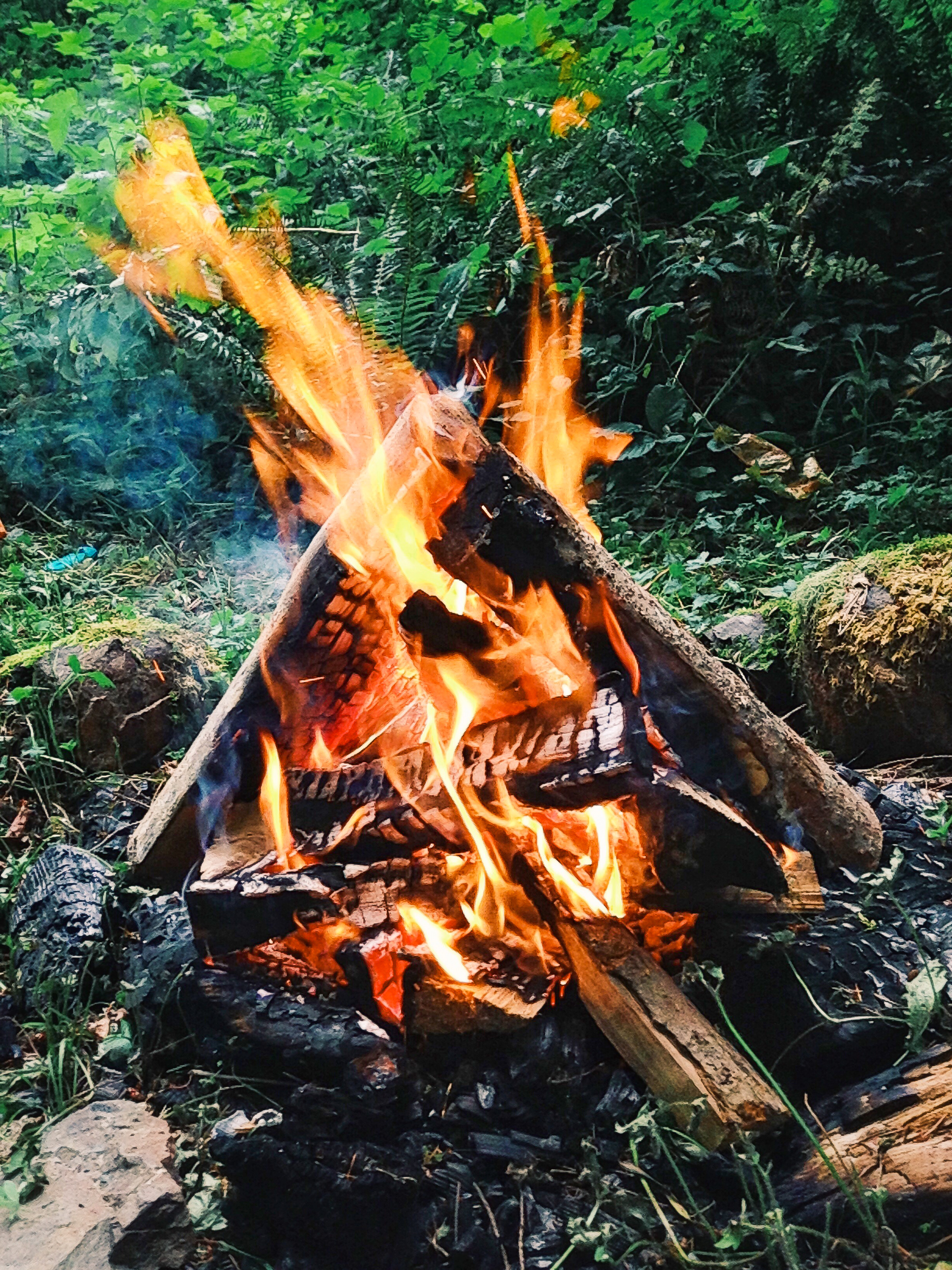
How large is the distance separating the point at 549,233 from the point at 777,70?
145cm

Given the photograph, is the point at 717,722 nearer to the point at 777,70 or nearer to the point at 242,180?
the point at 777,70

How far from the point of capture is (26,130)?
6.17 m

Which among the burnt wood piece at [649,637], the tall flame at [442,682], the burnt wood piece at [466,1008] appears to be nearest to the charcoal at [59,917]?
the tall flame at [442,682]

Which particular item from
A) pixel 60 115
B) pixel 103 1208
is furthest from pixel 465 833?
pixel 60 115

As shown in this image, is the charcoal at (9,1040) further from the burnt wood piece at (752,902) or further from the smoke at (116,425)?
the smoke at (116,425)

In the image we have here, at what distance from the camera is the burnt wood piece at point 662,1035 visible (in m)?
1.53

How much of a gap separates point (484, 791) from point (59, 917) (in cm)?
120

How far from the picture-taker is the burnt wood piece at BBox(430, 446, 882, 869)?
1.71 metres

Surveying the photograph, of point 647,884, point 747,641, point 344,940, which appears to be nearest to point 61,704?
point 344,940

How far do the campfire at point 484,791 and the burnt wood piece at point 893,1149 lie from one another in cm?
11

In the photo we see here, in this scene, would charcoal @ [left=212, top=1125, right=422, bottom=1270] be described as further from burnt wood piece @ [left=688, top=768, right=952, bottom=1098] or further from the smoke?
the smoke

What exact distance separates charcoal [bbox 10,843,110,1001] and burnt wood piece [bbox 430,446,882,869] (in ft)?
4.29

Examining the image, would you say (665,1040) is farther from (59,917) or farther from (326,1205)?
(59,917)

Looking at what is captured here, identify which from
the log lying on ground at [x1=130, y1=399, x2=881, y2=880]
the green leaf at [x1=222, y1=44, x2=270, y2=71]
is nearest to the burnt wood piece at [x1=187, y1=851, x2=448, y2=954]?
the log lying on ground at [x1=130, y1=399, x2=881, y2=880]
